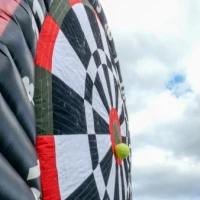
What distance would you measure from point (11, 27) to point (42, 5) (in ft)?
1.85

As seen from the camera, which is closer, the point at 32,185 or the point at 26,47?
the point at 32,185

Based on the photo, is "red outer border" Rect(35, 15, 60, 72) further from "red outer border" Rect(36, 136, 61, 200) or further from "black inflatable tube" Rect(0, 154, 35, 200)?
"black inflatable tube" Rect(0, 154, 35, 200)

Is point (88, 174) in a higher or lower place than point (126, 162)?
lower

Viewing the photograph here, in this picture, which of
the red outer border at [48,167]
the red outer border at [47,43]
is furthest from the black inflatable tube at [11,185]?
the red outer border at [47,43]

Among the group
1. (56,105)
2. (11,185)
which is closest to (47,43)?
(56,105)

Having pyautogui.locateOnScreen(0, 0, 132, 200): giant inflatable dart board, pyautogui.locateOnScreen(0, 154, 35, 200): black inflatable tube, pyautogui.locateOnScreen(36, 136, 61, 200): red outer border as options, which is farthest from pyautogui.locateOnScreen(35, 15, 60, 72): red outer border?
pyautogui.locateOnScreen(0, 154, 35, 200): black inflatable tube

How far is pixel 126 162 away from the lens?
4.31 metres

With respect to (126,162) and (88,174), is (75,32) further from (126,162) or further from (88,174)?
(126,162)

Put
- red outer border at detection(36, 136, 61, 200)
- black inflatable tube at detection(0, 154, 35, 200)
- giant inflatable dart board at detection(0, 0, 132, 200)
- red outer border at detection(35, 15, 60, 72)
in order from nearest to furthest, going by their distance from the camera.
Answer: black inflatable tube at detection(0, 154, 35, 200)
giant inflatable dart board at detection(0, 0, 132, 200)
red outer border at detection(36, 136, 61, 200)
red outer border at detection(35, 15, 60, 72)

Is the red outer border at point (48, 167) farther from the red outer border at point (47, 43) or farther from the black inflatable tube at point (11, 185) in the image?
the red outer border at point (47, 43)

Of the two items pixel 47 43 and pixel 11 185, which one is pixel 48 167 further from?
pixel 47 43

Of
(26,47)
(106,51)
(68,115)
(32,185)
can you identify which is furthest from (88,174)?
(106,51)

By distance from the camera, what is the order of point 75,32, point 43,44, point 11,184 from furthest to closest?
point 75,32 → point 43,44 → point 11,184

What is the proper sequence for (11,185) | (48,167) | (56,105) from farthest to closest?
(56,105) < (48,167) < (11,185)
